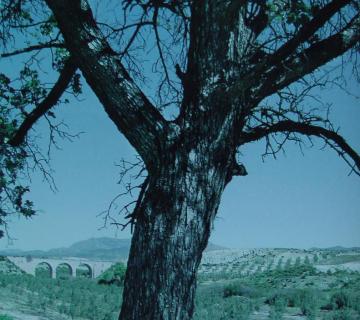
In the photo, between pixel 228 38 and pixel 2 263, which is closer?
pixel 228 38

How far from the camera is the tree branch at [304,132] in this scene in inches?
142

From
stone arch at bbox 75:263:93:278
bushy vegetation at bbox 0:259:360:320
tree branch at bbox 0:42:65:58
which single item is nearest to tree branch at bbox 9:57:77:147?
tree branch at bbox 0:42:65:58

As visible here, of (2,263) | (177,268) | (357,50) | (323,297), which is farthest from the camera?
(2,263)

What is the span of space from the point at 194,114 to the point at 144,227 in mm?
828

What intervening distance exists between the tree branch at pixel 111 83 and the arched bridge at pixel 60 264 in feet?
231

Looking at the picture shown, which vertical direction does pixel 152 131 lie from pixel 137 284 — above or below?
above

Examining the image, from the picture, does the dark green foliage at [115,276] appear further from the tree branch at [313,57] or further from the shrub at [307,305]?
the tree branch at [313,57]

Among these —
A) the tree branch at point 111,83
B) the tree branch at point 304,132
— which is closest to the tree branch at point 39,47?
the tree branch at point 111,83

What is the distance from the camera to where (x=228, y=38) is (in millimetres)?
3303

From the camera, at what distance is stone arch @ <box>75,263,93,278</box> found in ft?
267

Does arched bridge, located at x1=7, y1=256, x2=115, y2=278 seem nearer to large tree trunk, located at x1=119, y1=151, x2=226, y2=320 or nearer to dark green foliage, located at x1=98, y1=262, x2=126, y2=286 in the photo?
dark green foliage, located at x1=98, y1=262, x2=126, y2=286

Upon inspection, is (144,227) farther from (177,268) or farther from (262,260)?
(262,260)

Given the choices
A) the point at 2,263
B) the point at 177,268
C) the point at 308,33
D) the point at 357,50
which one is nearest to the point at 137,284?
the point at 177,268

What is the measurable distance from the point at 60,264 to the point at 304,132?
264ft
